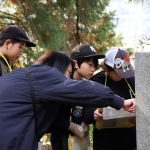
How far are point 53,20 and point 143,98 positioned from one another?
2936mm

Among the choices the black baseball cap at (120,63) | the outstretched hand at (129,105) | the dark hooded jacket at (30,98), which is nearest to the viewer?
the dark hooded jacket at (30,98)

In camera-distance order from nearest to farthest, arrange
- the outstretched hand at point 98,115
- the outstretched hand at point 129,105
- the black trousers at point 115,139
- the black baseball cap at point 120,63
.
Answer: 1. the outstretched hand at point 129,105
2. the outstretched hand at point 98,115
3. the black baseball cap at point 120,63
4. the black trousers at point 115,139

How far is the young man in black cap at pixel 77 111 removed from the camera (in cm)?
178


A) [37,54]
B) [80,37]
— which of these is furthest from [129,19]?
[37,54]

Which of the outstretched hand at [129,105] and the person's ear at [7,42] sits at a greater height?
the person's ear at [7,42]

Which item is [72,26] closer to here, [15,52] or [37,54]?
[37,54]

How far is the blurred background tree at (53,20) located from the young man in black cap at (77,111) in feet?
6.78

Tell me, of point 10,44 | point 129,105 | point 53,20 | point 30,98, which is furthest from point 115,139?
point 53,20

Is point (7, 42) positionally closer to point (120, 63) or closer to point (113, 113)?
point (120, 63)

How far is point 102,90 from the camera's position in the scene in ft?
4.07

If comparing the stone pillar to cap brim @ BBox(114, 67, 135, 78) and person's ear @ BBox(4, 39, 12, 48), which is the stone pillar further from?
person's ear @ BBox(4, 39, 12, 48)

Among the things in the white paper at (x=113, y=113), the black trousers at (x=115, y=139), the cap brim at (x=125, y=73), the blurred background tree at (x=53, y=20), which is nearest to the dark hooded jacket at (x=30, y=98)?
the white paper at (x=113, y=113)

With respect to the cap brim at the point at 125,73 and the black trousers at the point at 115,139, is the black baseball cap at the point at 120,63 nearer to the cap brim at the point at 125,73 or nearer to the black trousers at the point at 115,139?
the cap brim at the point at 125,73

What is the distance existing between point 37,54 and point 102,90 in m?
A: 3.14
